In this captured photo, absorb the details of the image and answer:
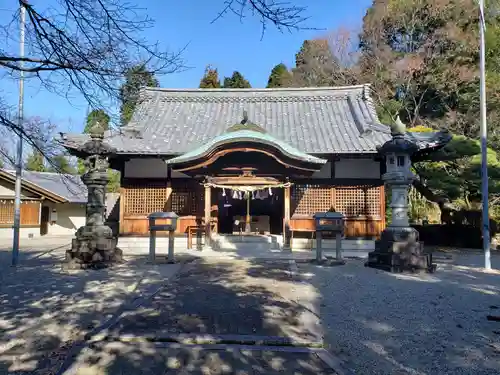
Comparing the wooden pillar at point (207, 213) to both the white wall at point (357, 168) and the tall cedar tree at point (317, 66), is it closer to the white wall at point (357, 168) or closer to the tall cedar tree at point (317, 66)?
the white wall at point (357, 168)

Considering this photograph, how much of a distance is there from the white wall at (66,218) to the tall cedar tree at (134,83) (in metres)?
22.8


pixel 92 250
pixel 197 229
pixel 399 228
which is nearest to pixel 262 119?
pixel 197 229

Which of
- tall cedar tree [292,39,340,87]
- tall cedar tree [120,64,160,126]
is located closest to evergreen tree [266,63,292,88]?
tall cedar tree [292,39,340,87]

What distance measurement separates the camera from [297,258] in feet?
34.4

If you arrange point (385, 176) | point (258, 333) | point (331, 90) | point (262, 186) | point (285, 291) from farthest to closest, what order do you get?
point (331, 90), point (262, 186), point (385, 176), point (285, 291), point (258, 333)

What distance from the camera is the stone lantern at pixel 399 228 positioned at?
8.32 m

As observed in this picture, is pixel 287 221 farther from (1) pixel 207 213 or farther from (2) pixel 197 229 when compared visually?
(2) pixel 197 229

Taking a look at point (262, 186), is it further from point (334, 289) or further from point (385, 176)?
point (334, 289)

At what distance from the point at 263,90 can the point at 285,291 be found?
1336 centimetres

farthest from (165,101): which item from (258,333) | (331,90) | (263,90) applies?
(258,333)

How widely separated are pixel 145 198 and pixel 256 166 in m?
4.21

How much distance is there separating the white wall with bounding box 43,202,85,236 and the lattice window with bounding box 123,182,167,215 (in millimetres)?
13684

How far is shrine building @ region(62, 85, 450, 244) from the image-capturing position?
1180cm

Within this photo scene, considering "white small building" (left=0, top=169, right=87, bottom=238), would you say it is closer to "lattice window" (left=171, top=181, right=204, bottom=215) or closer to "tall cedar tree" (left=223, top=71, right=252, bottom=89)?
"lattice window" (left=171, top=181, right=204, bottom=215)
